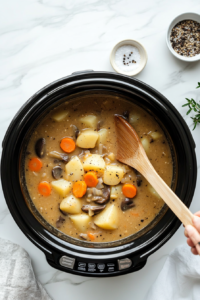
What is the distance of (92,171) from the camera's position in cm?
257

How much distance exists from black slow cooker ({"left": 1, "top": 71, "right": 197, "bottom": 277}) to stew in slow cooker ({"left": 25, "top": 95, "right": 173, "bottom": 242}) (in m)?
0.14

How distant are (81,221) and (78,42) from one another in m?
1.64

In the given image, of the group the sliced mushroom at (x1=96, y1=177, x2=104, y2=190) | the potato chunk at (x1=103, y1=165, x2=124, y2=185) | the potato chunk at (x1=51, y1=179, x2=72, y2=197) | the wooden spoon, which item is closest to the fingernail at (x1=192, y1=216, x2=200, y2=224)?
the wooden spoon

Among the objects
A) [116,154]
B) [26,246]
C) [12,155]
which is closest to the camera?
[12,155]

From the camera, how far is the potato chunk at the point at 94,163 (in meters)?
2.56

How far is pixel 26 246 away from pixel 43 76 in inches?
63.5

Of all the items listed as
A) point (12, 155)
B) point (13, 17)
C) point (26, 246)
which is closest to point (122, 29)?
point (13, 17)

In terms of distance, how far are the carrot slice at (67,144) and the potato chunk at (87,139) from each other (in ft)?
0.16

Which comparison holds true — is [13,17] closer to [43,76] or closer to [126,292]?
[43,76]

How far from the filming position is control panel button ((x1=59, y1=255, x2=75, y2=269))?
234 centimetres

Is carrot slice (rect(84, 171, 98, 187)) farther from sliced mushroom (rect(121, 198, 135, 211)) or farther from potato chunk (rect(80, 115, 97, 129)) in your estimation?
potato chunk (rect(80, 115, 97, 129))

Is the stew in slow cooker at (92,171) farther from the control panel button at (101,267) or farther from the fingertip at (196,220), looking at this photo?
the fingertip at (196,220)

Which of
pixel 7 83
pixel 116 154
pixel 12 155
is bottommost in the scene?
pixel 12 155

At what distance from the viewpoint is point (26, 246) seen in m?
2.78
